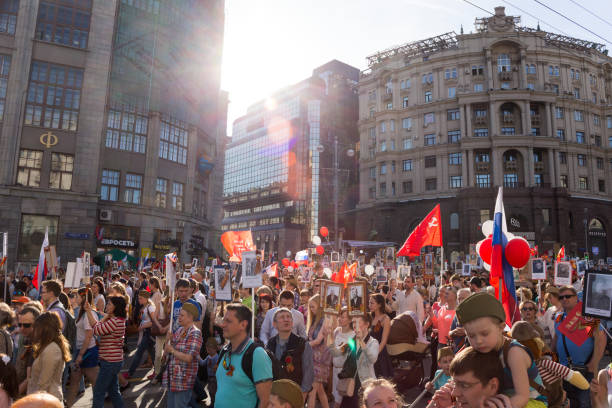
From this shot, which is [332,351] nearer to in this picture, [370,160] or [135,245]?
[135,245]

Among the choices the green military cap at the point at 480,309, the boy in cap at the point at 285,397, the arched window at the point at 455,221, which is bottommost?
the boy in cap at the point at 285,397

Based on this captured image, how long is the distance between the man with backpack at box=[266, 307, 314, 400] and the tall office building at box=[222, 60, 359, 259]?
6825 cm

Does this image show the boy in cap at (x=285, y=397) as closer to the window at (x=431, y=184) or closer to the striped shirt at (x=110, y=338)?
the striped shirt at (x=110, y=338)

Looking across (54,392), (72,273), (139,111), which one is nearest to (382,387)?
(54,392)

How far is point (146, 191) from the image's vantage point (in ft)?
130

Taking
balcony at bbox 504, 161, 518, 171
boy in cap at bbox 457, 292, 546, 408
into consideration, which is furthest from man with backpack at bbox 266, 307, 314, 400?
balcony at bbox 504, 161, 518, 171

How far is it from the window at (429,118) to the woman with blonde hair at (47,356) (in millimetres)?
60229

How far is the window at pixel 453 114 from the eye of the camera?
192ft

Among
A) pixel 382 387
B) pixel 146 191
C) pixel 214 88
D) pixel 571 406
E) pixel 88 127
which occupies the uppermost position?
pixel 214 88

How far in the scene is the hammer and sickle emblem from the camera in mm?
33656

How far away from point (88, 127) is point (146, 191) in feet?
25.5

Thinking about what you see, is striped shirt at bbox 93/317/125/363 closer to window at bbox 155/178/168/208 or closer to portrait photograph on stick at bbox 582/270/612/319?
portrait photograph on stick at bbox 582/270/612/319

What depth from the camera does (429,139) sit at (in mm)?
60062

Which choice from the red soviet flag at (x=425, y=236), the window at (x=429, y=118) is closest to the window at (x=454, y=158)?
the window at (x=429, y=118)
